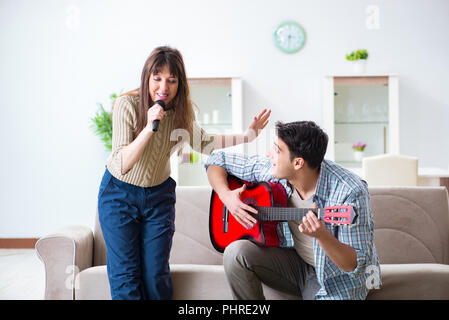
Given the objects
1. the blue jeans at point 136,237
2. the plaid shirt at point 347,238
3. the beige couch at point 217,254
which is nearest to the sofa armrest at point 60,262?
the beige couch at point 217,254

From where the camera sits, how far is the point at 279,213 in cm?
156

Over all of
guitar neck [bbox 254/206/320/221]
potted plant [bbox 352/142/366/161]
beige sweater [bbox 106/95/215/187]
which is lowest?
guitar neck [bbox 254/206/320/221]

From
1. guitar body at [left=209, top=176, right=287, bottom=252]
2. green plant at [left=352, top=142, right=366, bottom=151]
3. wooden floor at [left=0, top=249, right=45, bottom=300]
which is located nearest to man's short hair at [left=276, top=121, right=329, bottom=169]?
guitar body at [left=209, top=176, right=287, bottom=252]

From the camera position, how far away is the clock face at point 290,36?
418 cm

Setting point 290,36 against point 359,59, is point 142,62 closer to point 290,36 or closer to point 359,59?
point 290,36

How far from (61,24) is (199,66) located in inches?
57.7

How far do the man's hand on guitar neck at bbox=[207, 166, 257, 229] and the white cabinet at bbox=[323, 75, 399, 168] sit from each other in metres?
2.26

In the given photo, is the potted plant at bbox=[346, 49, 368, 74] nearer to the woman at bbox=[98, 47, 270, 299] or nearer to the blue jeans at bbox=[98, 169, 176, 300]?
the woman at bbox=[98, 47, 270, 299]

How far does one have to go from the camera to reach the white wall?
13.7 feet

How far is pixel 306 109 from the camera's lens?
4.22 m

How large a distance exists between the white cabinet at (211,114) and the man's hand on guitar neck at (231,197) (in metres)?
2.05

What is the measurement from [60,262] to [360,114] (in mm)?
2987

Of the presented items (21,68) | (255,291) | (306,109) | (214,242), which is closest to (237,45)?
(306,109)

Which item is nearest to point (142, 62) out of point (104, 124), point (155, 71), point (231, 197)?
point (104, 124)
